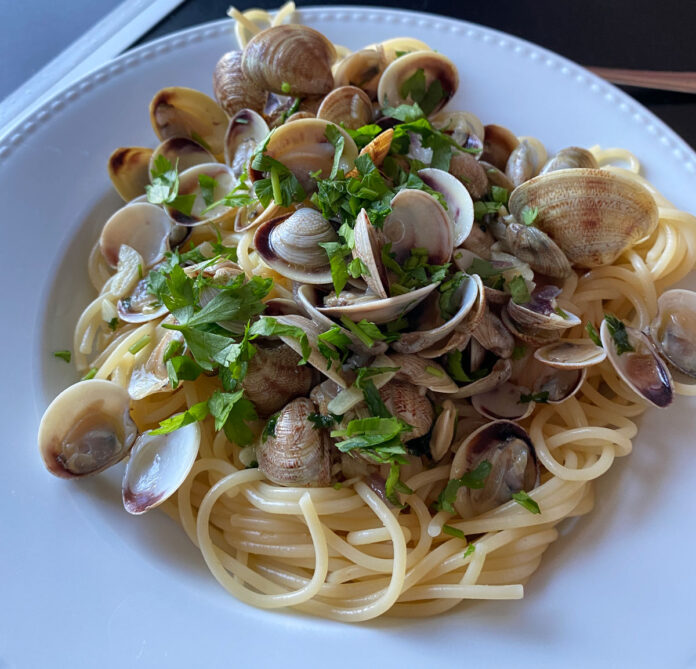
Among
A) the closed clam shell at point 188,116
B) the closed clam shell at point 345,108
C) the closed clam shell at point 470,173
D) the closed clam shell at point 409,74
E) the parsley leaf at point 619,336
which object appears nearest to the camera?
the parsley leaf at point 619,336

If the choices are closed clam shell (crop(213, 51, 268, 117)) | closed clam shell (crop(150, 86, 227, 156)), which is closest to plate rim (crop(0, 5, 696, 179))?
closed clam shell (crop(150, 86, 227, 156))

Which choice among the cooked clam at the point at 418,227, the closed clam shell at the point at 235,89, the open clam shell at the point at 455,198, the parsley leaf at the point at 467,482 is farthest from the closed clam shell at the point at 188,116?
the parsley leaf at the point at 467,482

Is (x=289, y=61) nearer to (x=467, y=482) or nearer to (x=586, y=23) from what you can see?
(x=467, y=482)

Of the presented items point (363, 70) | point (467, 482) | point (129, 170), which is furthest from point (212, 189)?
point (467, 482)

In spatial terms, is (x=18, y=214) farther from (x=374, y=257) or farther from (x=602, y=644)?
(x=602, y=644)

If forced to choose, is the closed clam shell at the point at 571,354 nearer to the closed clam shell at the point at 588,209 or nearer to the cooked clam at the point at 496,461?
the cooked clam at the point at 496,461

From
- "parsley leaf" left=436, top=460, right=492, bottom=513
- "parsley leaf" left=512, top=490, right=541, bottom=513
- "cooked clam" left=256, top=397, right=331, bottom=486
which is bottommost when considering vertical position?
"parsley leaf" left=512, top=490, right=541, bottom=513

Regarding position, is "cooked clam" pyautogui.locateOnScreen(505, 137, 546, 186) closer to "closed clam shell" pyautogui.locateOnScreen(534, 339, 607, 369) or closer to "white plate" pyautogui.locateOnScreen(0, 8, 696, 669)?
"white plate" pyautogui.locateOnScreen(0, 8, 696, 669)

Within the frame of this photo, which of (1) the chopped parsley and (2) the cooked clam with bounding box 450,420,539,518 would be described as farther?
(1) the chopped parsley
